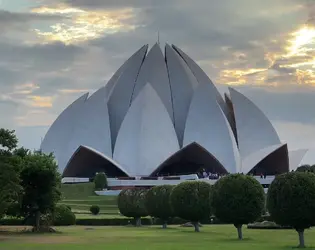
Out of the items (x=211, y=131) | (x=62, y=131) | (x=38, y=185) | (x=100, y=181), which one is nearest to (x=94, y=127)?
(x=62, y=131)

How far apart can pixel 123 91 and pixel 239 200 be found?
38.1 meters

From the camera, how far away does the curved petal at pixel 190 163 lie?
53.8 meters

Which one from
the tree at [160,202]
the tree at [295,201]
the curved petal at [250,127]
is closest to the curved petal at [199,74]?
the curved petal at [250,127]

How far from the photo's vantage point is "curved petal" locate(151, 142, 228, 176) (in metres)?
53.8

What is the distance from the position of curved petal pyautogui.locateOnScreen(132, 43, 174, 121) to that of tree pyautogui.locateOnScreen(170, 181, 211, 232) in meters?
32.2

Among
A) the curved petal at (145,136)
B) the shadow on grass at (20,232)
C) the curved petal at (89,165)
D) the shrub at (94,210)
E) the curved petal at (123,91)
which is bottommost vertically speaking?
the shadow on grass at (20,232)

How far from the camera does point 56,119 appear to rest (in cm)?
5938

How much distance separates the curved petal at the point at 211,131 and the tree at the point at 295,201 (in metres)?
34.4

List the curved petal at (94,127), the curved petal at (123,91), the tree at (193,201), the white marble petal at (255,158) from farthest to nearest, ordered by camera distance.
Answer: the curved petal at (123,91)
the curved petal at (94,127)
the white marble petal at (255,158)
the tree at (193,201)

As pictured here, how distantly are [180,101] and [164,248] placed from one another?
4139cm

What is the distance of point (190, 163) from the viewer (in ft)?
187

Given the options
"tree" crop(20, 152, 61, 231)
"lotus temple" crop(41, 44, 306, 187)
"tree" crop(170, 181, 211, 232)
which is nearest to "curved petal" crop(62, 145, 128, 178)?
"lotus temple" crop(41, 44, 306, 187)

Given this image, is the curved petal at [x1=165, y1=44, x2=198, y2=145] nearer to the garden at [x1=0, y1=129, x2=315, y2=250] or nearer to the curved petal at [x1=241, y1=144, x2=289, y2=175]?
the curved petal at [x1=241, y1=144, x2=289, y2=175]

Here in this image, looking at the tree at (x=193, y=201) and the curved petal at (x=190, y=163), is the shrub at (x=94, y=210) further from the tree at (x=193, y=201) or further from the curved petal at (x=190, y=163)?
the curved petal at (x=190, y=163)
